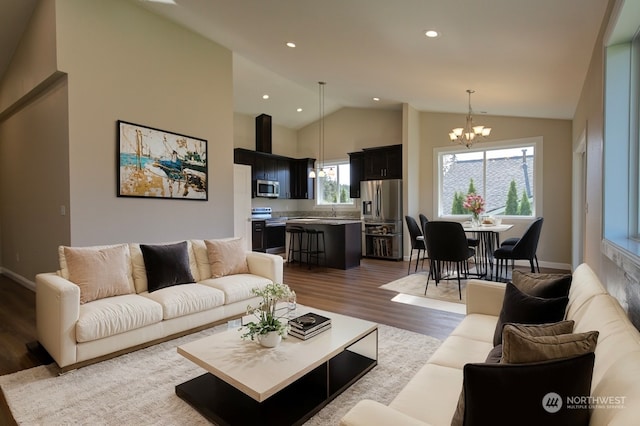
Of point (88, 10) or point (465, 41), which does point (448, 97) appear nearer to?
point (465, 41)

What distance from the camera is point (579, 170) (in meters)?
5.05

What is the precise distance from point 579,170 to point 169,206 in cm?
603

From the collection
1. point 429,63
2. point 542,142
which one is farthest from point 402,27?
point 542,142

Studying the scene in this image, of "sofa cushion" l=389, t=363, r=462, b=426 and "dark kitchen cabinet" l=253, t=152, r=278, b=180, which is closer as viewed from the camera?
"sofa cushion" l=389, t=363, r=462, b=426

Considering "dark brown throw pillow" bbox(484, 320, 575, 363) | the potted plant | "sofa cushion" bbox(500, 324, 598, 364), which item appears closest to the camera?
"sofa cushion" bbox(500, 324, 598, 364)

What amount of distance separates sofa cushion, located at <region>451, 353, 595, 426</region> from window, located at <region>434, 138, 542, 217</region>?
6093 millimetres

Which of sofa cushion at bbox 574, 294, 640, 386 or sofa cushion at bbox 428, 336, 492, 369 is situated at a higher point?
sofa cushion at bbox 574, 294, 640, 386

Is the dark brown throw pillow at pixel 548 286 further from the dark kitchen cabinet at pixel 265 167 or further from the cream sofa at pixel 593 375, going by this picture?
the dark kitchen cabinet at pixel 265 167

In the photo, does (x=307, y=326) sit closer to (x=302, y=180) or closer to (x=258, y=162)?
(x=258, y=162)

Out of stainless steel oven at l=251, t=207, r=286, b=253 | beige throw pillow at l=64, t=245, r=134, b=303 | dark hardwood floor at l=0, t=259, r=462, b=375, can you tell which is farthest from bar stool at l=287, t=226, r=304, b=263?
beige throw pillow at l=64, t=245, r=134, b=303

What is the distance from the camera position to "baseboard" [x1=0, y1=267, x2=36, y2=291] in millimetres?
4635

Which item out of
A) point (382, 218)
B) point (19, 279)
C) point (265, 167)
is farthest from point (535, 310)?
point (265, 167)

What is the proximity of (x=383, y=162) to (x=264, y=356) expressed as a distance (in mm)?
6283

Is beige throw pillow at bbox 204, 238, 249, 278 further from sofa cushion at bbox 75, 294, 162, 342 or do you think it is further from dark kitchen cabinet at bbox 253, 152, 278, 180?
dark kitchen cabinet at bbox 253, 152, 278, 180
